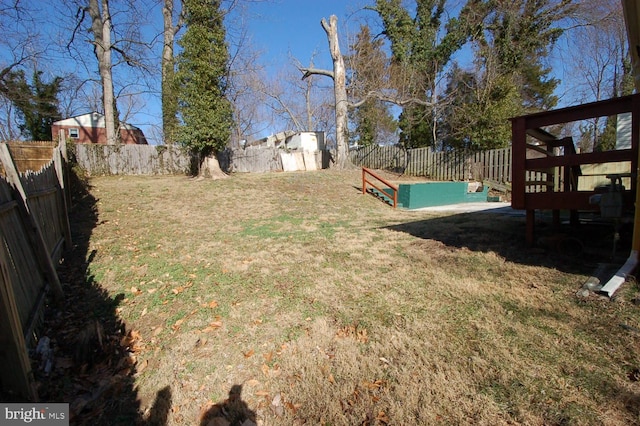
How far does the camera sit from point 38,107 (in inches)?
937

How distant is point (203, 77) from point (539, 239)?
42.4 ft

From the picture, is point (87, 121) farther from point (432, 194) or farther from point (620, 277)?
point (620, 277)

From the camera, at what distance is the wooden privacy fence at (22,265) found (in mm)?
2047

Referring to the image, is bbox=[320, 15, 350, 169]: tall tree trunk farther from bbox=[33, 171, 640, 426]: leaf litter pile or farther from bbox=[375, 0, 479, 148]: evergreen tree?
bbox=[33, 171, 640, 426]: leaf litter pile

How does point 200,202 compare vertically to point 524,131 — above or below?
below

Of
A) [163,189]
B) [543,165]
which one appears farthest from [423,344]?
[163,189]

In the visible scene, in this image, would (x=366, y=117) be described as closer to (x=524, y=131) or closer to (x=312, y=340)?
(x=524, y=131)

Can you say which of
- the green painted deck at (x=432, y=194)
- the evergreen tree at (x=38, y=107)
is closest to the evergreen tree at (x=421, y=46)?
the green painted deck at (x=432, y=194)

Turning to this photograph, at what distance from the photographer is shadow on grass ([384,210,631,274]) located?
4.17 meters

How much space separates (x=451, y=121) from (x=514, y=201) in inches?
585

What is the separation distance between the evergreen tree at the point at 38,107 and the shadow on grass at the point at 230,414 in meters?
27.4

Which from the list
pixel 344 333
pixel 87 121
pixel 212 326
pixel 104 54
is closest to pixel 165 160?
pixel 104 54

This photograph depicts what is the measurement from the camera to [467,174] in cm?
1524

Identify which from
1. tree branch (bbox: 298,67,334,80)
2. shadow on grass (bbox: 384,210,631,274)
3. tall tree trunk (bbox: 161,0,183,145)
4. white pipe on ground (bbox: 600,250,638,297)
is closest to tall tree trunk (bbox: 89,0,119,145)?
tall tree trunk (bbox: 161,0,183,145)
